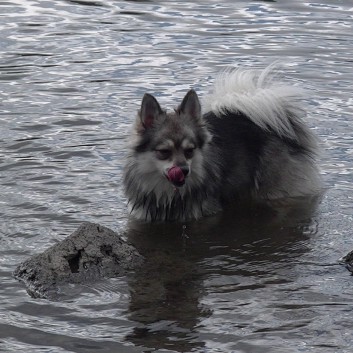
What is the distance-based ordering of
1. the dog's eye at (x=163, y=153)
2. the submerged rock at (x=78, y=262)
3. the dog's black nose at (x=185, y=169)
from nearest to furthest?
1. the submerged rock at (x=78, y=262)
2. the dog's black nose at (x=185, y=169)
3. the dog's eye at (x=163, y=153)

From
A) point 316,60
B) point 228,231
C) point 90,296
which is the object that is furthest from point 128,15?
point 90,296

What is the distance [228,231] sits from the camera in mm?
7672

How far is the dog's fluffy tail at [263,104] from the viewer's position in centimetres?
831

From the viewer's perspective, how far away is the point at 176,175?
290 inches

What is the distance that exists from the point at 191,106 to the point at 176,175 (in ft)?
1.95

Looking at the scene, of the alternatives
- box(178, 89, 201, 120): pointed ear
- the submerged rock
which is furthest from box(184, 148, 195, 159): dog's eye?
the submerged rock

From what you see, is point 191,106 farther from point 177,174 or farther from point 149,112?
point 177,174

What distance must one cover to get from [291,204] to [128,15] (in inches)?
261

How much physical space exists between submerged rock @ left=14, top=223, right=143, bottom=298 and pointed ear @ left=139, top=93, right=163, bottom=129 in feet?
3.83

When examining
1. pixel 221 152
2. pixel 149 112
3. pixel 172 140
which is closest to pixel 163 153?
pixel 172 140

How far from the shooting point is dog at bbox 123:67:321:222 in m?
7.57

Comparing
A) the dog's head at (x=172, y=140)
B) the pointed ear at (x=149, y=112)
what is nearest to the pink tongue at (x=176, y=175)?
the dog's head at (x=172, y=140)

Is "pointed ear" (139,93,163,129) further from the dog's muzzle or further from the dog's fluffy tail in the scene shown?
the dog's fluffy tail

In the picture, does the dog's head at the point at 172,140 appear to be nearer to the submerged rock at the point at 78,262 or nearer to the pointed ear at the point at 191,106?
the pointed ear at the point at 191,106
